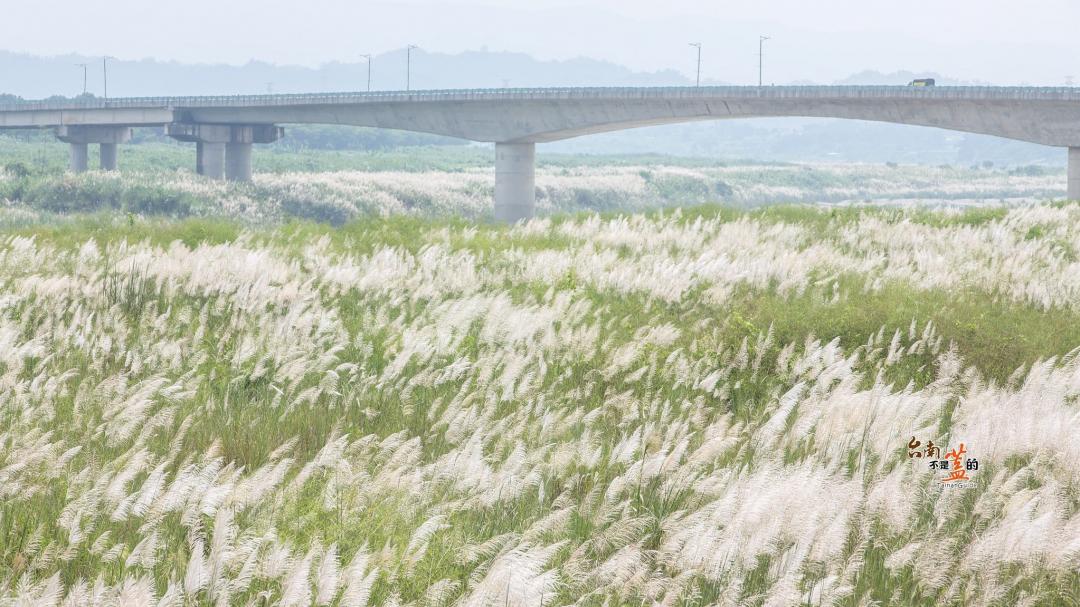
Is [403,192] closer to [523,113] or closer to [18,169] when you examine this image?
[523,113]

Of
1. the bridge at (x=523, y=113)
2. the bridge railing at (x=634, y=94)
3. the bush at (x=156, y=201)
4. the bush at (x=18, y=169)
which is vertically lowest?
the bush at (x=156, y=201)

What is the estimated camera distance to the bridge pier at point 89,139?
255 feet

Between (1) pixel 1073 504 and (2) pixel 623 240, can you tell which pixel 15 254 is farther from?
(1) pixel 1073 504

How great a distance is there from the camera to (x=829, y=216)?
25266 millimetres

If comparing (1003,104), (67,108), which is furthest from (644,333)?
(67,108)

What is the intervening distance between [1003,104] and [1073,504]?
46478 mm

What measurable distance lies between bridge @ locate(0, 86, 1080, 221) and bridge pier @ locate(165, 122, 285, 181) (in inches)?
2.4

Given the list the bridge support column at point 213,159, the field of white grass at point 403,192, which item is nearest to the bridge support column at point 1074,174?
the field of white grass at point 403,192

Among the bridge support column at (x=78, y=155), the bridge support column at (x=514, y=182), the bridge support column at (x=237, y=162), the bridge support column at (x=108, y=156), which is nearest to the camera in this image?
the bridge support column at (x=514, y=182)

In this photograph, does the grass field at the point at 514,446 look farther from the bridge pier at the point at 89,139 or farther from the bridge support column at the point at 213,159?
the bridge pier at the point at 89,139

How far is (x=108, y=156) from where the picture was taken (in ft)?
258

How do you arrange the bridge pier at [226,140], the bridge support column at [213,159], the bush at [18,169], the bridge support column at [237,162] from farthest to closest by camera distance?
the bridge support column at [213,159] < the bridge pier at [226,140] < the bridge support column at [237,162] < the bush at [18,169]

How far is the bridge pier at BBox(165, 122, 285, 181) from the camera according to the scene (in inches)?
2840

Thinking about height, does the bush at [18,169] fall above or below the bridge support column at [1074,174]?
below
